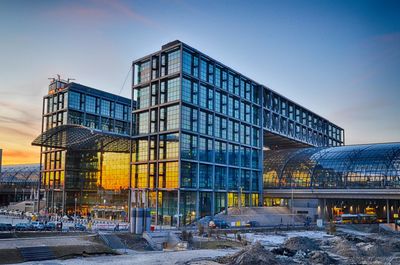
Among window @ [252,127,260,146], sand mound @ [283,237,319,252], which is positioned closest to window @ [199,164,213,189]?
window @ [252,127,260,146]

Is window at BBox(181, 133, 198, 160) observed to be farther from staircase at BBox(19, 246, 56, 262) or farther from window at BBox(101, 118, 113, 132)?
window at BBox(101, 118, 113, 132)

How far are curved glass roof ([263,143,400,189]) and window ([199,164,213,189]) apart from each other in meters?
27.3

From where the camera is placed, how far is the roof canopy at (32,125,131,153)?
322ft

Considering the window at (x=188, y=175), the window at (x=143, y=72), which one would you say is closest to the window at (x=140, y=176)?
the window at (x=188, y=175)

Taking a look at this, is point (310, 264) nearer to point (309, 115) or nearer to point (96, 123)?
point (96, 123)

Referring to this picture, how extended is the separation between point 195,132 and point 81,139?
2841cm

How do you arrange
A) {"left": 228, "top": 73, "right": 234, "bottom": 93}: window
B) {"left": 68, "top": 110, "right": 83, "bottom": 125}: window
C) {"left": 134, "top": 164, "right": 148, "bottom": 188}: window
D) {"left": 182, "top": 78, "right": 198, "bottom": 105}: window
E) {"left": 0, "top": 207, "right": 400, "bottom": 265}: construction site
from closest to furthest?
{"left": 0, "top": 207, "right": 400, "bottom": 265}: construction site, {"left": 182, "top": 78, "right": 198, "bottom": 105}: window, {"left": 134, "top": 164, "right": 148, "bottom": 188}: window, {"left": 228, "top": 73, "right": 234, "bottom": 93}: window, {"left": 68, "top": 110, "right": 83, "bottom": 125}: window

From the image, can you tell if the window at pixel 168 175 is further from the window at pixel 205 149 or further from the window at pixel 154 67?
the window at pixel 154 67

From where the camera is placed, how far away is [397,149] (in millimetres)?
109625

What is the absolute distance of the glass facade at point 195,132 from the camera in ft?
319

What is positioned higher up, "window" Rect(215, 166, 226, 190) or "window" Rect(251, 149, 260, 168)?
"window" Rect(251, 149, 260, 168)

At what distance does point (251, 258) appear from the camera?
148ft

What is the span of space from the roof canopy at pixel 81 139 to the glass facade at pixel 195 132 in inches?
283

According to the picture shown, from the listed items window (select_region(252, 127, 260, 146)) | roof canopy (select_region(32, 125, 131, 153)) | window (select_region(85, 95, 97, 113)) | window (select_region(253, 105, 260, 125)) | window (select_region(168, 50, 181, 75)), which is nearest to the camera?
roof canopy (select_region(32, 125, 131, 153))
